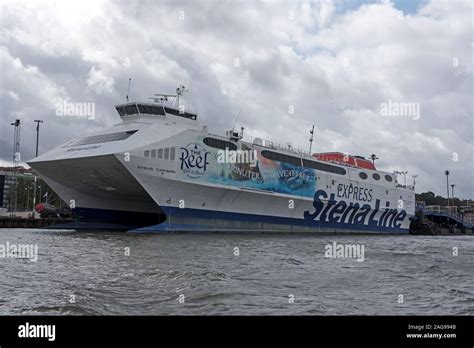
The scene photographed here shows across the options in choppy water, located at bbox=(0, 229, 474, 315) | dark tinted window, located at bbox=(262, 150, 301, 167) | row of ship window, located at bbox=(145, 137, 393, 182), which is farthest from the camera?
dark tinted window, located at bbox=(262, 150, 301, 167)

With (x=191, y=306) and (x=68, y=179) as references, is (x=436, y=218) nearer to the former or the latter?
(x=68, y=179)

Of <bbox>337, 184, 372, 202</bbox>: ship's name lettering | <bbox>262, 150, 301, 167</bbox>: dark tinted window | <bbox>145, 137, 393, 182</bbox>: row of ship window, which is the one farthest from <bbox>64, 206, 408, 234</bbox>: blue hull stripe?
Result: <bbox>262, 150, 301, 167</bbox>: dark tinted window

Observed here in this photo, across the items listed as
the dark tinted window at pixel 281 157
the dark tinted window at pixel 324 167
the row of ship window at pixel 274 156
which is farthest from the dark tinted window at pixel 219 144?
the dark tinted window at pixel 324 167

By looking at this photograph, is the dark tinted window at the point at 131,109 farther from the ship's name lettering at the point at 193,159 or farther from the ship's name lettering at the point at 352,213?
the ship's name lettering at the point at 352,213

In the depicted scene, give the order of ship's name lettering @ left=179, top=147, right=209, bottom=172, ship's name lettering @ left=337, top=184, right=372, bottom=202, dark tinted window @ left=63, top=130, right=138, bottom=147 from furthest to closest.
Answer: ship's name lettering @ left=337, top=184, right=372, bottom=202
dark tinted window @ left=63, top=130, right=138, bottom=147
ship's name lettering @ left=179, top=147, right=209, bottom=172

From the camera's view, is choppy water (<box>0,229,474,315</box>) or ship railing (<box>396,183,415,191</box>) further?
ship railing (<box>396,183,415,191</box>)

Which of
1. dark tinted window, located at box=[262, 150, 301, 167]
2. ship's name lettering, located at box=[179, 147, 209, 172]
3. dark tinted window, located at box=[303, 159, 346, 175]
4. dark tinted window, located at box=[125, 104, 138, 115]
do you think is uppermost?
dark tinted window, located at box=[125, 104, 138, 115]

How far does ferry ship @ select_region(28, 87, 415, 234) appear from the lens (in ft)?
94.4

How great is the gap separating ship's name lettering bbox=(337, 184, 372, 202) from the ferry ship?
0.41 ft

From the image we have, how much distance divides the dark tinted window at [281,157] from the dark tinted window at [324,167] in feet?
3.61

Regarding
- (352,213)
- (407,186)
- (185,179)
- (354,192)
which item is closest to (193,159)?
(185,179)

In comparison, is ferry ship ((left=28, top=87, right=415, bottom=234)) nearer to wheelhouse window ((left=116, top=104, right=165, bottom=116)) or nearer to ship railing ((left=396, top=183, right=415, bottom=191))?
wheelhouse window ((left=116, top=104, right=165, bottom=116))

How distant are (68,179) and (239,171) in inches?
453
